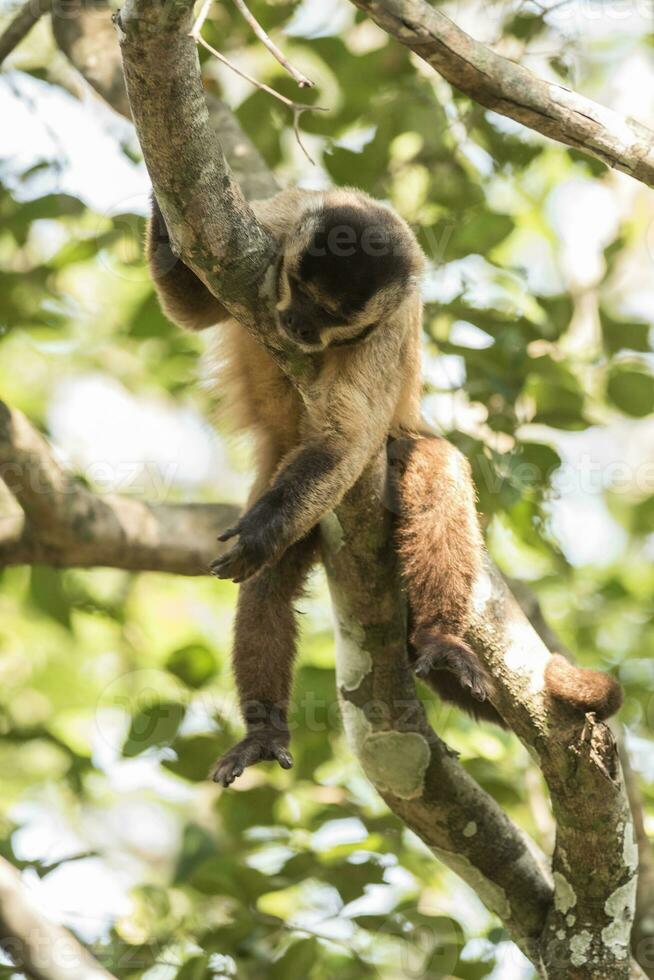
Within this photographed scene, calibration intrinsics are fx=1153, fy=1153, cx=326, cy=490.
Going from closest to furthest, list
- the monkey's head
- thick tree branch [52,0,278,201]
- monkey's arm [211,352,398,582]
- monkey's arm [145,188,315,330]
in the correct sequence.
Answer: monkey's arm [211,352,398,582] < the monkey's head < monkey's arm [145,188,315,330] < thick tree branch [52,0,278,201]

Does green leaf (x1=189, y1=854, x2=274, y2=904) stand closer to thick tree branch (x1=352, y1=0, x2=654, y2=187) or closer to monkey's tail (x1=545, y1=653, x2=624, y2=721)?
monkey's tail (x1=545, y1=653, x2=624, y2=721)

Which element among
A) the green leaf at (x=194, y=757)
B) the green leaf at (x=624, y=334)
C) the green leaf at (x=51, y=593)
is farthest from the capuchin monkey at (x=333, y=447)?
the green leaf at (x=51, y=593)

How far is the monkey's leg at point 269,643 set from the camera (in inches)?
208

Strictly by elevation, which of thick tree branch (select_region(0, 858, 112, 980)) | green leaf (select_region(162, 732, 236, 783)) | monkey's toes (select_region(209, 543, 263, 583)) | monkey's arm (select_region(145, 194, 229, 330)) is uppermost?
monkey's arm (select_region(145, 194, 229, 330))

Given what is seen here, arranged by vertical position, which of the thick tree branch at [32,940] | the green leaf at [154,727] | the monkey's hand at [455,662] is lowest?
the green leaf at [154,727]

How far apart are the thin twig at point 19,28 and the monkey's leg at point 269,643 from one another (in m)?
3.17

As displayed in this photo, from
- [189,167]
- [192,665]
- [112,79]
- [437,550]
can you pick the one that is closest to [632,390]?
[437,550]

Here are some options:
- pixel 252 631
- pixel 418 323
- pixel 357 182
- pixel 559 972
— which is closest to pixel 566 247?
pixel 357 182

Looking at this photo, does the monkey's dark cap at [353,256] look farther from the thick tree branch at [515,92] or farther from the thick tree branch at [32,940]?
the thick tree branch at [32,940]

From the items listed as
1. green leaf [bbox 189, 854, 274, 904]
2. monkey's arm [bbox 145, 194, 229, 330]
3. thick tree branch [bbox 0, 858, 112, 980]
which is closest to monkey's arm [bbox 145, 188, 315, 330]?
monkey's arm [bbox 145, 194, 229, 330]

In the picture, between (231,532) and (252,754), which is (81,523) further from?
(231,532)

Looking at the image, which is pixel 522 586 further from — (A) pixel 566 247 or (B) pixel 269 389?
(A) pixel 566 247

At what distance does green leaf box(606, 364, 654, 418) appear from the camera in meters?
6.14

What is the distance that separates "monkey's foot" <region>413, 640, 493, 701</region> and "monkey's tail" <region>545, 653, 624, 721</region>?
0.89 ft
